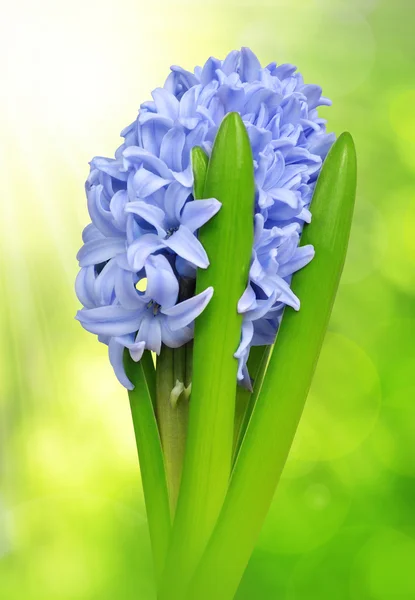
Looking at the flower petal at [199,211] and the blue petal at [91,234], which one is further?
the blue petal at [91,234]

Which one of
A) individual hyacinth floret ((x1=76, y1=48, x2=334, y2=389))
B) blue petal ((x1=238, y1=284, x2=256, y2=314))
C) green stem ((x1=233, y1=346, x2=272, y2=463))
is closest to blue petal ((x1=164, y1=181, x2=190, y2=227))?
individual hyacinth floret ((x1=76, y1=48, x2=334, y2=389))

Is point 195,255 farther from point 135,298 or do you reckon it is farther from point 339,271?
point 339,271

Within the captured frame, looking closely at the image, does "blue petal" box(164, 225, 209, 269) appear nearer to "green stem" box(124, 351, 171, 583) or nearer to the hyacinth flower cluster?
the hyacinth flower cluster

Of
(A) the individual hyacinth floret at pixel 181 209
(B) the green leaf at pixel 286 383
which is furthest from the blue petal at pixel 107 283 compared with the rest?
(B) the green leaf at pixel 286 383

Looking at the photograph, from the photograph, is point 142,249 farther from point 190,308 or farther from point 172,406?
point 172,406

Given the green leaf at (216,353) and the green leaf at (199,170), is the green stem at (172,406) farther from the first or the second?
the green leaf at (199,170)

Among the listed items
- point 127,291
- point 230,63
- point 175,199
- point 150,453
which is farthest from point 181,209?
point 150,453
